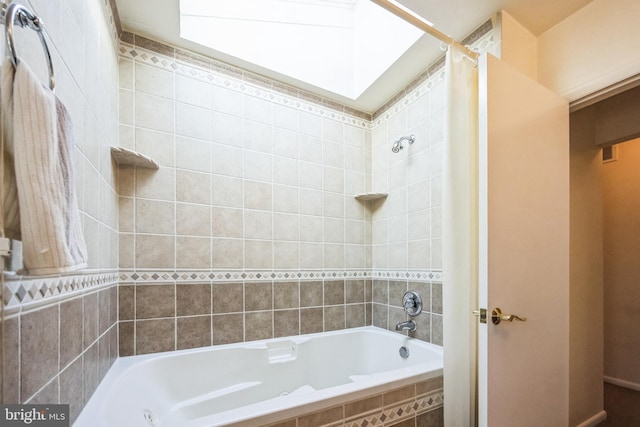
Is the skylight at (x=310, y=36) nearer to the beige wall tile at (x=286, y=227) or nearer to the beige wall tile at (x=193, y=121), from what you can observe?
the beige wall tile at (x=193, y=121)

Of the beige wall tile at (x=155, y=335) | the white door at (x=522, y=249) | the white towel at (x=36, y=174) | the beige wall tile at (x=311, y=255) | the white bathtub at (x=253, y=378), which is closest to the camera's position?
the white towel at (x=36, y=174)

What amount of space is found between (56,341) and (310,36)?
2446 mm

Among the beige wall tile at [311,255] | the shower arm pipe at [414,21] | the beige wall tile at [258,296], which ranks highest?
the shower arm pipe at [414,21]

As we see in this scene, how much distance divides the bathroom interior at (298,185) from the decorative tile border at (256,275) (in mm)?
12

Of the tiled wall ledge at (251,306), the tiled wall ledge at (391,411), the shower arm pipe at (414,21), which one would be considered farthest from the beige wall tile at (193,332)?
the shower arm pipe at (414,21)

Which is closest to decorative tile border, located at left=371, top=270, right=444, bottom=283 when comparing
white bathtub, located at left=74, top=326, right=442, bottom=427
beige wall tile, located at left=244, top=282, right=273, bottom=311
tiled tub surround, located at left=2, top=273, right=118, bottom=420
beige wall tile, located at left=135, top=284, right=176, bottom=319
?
white bathtub, located at left=74, top=326, right=442, bottom=427

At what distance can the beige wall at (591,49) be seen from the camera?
1271mm

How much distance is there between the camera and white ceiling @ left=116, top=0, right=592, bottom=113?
1.45 meters

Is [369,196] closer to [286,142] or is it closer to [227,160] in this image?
[286,142]

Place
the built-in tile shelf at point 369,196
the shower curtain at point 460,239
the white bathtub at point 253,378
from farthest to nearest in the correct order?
the built-in tile shelf at point 369,196 < the shower curtain at point 460,239 < the white bathtub at point 253,378

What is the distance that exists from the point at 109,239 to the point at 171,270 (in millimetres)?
407

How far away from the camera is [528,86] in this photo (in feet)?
4.48

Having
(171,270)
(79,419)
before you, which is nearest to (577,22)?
(171,270)

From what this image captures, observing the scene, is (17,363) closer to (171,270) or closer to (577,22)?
(171,270)
